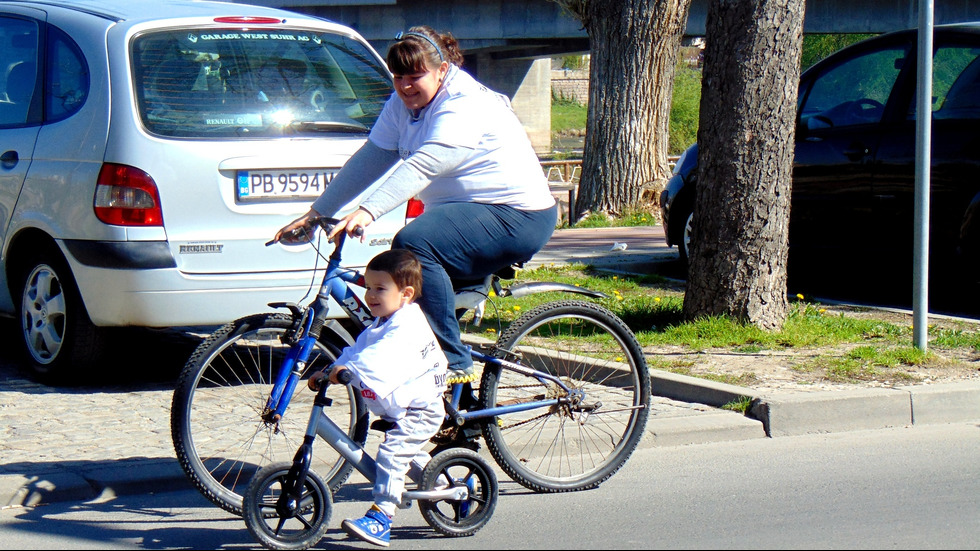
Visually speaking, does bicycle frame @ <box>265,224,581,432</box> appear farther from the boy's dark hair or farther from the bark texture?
the bark texture

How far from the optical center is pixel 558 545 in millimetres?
4086

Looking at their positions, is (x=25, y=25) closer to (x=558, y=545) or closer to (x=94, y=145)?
(x=94, y=145)

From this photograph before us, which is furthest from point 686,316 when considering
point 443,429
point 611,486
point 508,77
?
point 508,77

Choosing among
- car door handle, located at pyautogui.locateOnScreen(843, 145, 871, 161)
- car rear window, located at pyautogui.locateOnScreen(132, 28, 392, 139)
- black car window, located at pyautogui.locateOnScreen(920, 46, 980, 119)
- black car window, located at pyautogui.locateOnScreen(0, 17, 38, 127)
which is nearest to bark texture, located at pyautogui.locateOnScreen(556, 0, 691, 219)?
car door handle, located at pyautogui.locateOnScreen(843, 145, 871, 161)

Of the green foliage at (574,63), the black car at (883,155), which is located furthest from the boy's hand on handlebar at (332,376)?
the green foliage at (574,63)

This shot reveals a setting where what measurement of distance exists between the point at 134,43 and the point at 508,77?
158 feet

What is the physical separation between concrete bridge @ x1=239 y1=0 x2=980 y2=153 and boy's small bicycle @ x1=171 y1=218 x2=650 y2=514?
Answer: 31.5m

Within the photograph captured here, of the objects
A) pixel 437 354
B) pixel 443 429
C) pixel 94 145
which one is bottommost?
pixel 443 429

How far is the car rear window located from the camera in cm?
592

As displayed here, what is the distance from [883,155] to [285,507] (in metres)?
5.96

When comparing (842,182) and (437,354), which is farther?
(842,182)

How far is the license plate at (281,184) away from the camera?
5914 millimetres

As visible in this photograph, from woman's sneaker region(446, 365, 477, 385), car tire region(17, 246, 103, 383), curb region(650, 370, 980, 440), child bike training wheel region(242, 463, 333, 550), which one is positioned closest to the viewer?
child bike training wheel region(242, 463, 333, 550)

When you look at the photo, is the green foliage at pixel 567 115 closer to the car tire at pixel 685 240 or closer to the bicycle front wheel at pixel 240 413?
the car tire at pixel 685 240
